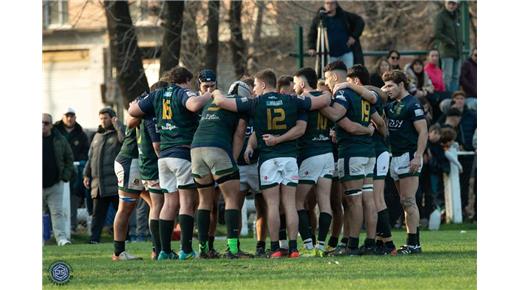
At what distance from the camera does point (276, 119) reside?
15.7m

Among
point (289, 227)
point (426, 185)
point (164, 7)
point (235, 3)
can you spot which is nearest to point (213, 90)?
point (289, 227)

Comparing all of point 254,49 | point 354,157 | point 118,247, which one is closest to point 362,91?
point 354,157

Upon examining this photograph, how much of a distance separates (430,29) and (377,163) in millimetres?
28064

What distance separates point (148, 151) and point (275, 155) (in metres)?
1.61

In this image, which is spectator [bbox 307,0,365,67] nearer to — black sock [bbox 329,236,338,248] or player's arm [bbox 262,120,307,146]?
black sock [bbox 329,236,338,248]

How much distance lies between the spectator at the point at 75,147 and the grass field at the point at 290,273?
7711 mm

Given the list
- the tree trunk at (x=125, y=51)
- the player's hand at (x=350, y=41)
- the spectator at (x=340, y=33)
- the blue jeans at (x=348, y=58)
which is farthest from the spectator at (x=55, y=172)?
the tree trunk at (x=125, y=51)

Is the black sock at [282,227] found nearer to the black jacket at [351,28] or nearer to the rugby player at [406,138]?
the rugby player at [406,138]

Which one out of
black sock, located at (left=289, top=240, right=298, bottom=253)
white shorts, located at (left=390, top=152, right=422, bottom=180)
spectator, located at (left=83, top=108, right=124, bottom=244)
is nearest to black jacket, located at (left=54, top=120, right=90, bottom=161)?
spectator, located at (left=83, top=108, right=124, bottom=244)

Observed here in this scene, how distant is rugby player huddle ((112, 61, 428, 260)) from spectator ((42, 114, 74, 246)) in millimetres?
5806

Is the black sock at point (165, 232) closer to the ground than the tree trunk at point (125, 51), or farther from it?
closer to the ground

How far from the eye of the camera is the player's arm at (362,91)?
1595cm

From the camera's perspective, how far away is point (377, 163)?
53.9ft
